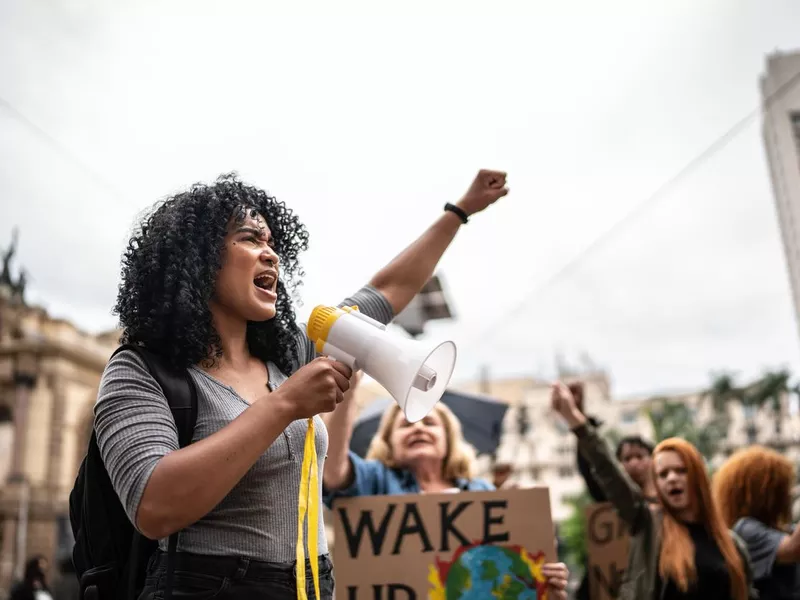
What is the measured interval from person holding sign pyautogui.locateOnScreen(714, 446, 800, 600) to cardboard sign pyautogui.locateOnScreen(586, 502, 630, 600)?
1.31 ft

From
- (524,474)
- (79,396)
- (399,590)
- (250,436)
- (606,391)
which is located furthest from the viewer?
(606,391)

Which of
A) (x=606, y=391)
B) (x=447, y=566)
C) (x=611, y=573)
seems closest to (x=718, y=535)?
(x=611, y=573)

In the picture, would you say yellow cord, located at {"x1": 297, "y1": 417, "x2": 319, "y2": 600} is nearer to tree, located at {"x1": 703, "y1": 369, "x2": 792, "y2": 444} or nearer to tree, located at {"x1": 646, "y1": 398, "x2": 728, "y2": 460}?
tree, located at {"x1": 646, "y1": 398, "x2": 728, "y2": 460}

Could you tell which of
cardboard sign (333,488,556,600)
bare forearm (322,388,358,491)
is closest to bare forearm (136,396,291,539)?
bare forearm (322,388,358,491)

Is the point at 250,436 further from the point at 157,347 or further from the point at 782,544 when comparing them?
the point at 782,544

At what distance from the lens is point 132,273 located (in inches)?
49.2

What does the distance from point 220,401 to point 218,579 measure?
242mm

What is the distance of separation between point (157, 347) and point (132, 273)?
17 centimetres

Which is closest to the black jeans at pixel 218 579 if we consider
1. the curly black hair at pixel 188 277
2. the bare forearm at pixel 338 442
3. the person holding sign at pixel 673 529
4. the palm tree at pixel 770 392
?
the curly black hair at pixel 188 277

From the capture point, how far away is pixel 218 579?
1.00m

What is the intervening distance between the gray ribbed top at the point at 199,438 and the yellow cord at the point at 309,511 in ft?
0.07

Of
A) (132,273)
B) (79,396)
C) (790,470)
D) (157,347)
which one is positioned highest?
(79,396)

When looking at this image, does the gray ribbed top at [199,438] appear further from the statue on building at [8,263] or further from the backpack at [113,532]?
the statue on building at [8,263]

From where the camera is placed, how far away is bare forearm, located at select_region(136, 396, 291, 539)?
93cm
